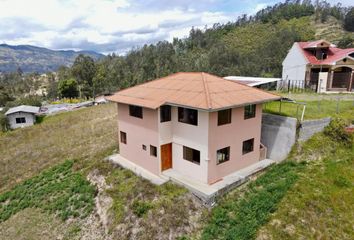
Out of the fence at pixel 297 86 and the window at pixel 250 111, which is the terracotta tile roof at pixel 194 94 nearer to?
the window at pixel 250 111

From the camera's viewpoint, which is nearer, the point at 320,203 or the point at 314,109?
the point at 320,203

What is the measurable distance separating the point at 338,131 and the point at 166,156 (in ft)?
34.7

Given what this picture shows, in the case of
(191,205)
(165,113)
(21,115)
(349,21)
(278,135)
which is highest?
(349,21)

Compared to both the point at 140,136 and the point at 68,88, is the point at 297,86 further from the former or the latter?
the point at 68,88

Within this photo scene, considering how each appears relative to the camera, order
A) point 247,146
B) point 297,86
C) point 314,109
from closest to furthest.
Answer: point 247,146, point 314,109, point 297,86

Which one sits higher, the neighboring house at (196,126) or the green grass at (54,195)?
the neighboring house at (196,126)

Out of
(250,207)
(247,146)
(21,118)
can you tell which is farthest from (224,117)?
(21,118)

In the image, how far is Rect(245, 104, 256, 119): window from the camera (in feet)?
48.9

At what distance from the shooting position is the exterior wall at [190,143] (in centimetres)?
1303

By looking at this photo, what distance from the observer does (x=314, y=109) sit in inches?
715

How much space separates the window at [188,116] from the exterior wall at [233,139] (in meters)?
1.09

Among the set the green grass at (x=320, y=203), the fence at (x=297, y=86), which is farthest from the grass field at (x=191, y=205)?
the fence at (x=297, y=86)

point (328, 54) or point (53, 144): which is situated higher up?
point (328, 54)

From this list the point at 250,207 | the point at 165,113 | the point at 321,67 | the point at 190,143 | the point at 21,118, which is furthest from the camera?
the point at 21,118
